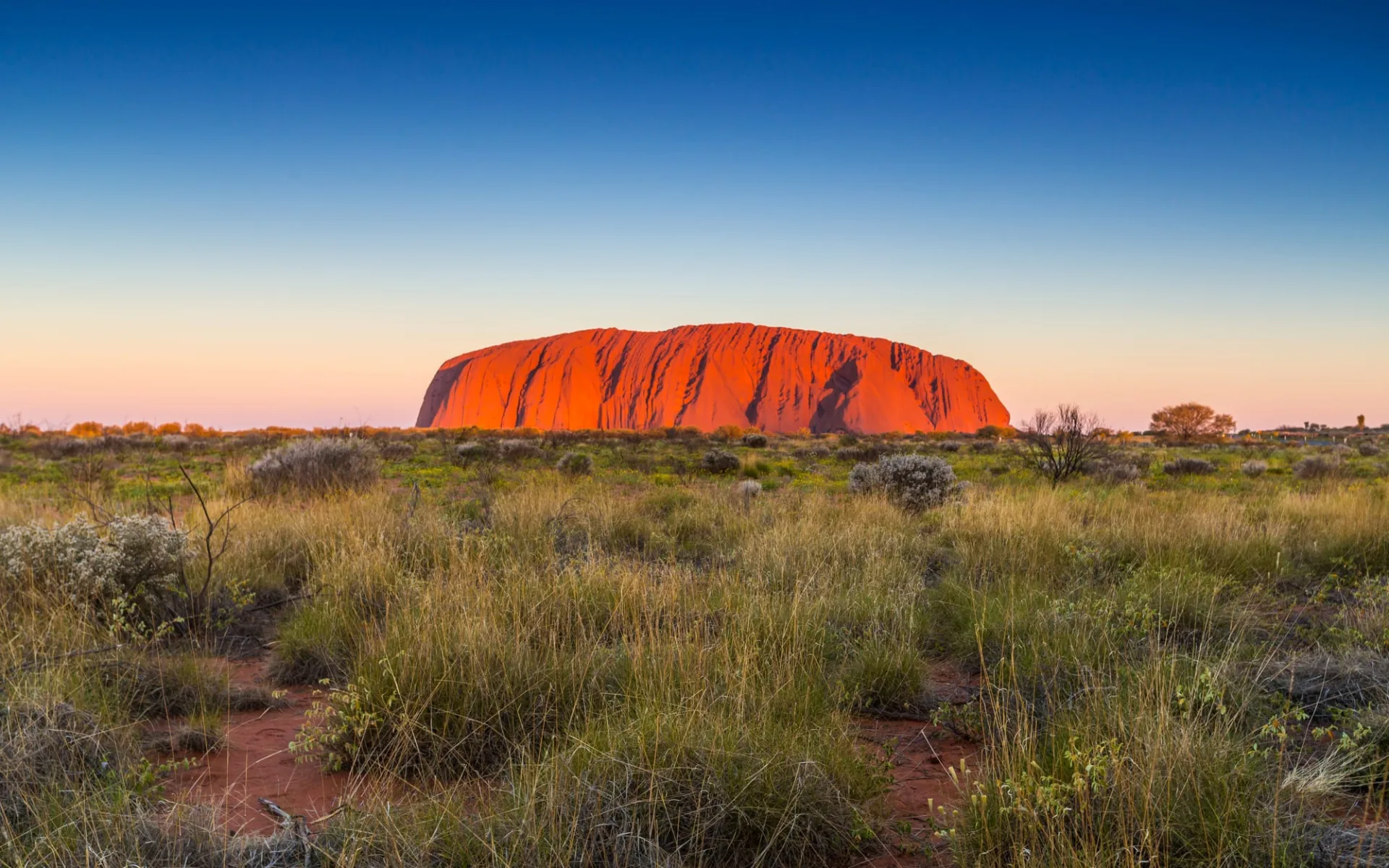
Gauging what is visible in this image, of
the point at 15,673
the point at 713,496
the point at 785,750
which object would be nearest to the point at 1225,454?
the point at 713,496

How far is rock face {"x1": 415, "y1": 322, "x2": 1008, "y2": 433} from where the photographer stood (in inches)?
4232

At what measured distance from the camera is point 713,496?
11.8 m

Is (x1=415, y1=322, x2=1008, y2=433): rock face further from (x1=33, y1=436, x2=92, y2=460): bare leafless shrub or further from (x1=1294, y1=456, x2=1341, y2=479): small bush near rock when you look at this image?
(x1=1294, y1=456, x2=1341, y2=479): small bush near rock

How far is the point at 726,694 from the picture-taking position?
9.64 ft

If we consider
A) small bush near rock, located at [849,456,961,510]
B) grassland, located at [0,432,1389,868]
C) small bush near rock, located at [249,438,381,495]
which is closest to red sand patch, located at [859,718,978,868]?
grassland, located at [0,432,1389,868]

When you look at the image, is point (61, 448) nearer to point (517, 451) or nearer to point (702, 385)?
point (517, 451)

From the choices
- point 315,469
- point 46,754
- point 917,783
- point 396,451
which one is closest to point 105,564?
point 46,754

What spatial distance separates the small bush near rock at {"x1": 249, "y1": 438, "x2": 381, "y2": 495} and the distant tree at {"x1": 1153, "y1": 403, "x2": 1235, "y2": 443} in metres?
56.4

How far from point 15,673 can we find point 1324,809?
5.44 metres

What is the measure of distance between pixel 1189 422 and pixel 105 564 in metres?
68.1

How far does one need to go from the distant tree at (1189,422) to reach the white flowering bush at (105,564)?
60334 mm

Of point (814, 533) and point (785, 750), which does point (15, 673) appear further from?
point (814, 533)

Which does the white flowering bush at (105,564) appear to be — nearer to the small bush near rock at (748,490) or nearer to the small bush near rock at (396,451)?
the small bush near rock at (748,490)

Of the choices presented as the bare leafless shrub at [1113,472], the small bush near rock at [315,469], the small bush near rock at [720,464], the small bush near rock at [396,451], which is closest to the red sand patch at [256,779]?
the small bush near rock at [315,469]
